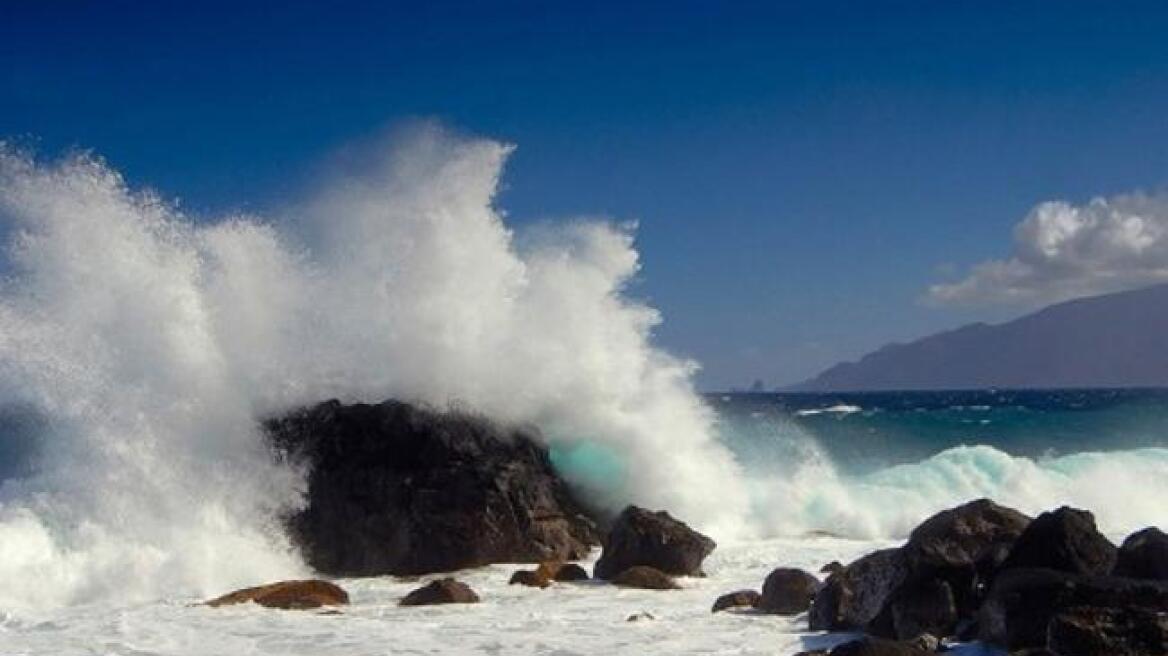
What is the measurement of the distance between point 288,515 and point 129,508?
1854mm

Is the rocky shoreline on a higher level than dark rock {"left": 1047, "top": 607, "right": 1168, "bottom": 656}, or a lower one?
higher

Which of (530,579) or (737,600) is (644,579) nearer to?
(530,579)

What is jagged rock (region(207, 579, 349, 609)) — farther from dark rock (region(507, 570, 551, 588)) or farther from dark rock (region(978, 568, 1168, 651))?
dark rock (region(978, 568, 1168, 651))

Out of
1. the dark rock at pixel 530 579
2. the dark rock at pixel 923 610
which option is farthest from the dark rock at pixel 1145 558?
the dark rock at pixel 530 579

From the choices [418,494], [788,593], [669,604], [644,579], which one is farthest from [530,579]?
[788,593]

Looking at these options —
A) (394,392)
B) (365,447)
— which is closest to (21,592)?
(365,447)

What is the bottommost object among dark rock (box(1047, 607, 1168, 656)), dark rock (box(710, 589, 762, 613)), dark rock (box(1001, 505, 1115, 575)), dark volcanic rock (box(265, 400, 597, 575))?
dark rock (box(1047, 607, 1168, 656))

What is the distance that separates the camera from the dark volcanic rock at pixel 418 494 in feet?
51.2

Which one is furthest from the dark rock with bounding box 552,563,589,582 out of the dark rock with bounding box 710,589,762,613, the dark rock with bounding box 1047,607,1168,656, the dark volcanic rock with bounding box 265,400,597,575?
the dark rock with bounding box 1047,607,1168,656

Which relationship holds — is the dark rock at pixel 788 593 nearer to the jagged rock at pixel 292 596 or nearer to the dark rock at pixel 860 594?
the dark rock at pixel 860 594

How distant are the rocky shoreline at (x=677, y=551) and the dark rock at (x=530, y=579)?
3cm

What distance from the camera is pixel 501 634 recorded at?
1121cm

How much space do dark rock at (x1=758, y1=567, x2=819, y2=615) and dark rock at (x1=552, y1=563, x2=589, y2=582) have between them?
267 cm

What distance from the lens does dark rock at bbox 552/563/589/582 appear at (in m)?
14.3
